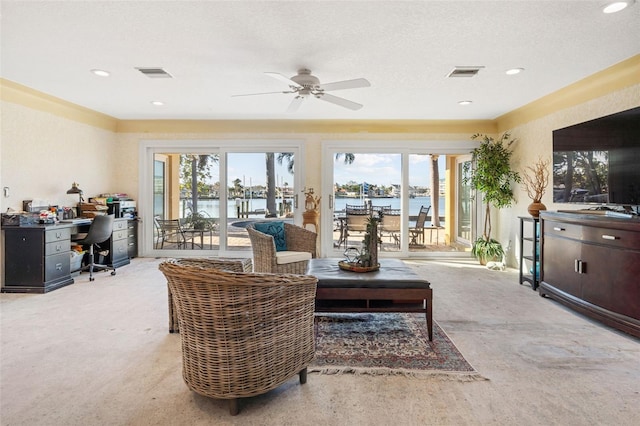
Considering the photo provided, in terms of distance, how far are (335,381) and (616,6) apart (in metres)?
3.12

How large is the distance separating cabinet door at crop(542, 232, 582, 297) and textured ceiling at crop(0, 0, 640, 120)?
1.79 metres

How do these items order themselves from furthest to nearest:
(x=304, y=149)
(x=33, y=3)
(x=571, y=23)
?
(x=304, y=149) → (x=571, y=23) → (x=33, y=3)

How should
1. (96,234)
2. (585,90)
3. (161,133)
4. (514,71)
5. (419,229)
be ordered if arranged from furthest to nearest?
(419,229)
(161,133)
(96,234)
(585,90)
(514,71)

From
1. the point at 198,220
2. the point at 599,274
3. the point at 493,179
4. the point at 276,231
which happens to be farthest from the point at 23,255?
the point at 493,179

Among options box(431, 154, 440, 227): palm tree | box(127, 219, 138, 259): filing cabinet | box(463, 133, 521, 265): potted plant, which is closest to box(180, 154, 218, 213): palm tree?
box(127, 219, 138, 259): filing cabinet

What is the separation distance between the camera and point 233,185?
6.52 metres

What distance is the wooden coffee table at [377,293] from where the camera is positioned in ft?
8.78

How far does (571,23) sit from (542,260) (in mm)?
2442

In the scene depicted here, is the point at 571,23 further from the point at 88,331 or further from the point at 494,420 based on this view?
the point at 88,331

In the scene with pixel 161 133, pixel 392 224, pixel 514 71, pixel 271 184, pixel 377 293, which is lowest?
pixel 377 293

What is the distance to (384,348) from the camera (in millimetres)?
2600

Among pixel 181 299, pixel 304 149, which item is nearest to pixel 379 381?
pixel 181 299

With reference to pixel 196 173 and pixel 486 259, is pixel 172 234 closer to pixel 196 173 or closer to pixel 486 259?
pixel 196 173

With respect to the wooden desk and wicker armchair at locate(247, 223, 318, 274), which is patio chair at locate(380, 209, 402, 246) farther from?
the wooden desk
